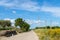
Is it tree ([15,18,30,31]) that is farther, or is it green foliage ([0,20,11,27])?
tree ([15,18,30,31])

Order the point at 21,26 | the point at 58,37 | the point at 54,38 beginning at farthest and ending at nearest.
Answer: the point at 21,26
the point at 54,38
the point at 58,37

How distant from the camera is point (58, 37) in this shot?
20.1 meters

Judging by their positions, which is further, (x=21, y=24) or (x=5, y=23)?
(x=21, y=24)

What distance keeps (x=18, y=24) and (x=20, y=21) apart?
4.92 ft

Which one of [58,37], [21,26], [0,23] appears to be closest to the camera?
[58,37]

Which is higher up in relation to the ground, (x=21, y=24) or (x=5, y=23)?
(x=5, y=23)

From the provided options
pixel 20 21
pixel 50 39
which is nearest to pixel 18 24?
pixel 20 21

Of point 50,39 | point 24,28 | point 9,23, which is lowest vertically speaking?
point 24,28

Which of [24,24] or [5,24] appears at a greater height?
[5,24]

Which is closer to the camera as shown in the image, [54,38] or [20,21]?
[54,38]

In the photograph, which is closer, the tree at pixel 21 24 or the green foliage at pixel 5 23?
the green foliage at pixel 5 23

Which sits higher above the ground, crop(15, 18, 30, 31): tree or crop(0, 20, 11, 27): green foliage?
crop(0, 20, 11, 27): green foliage

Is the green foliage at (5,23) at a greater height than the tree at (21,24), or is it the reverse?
the green foliage at (5,23)

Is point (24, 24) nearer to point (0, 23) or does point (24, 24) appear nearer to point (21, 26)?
point (21, 26)
